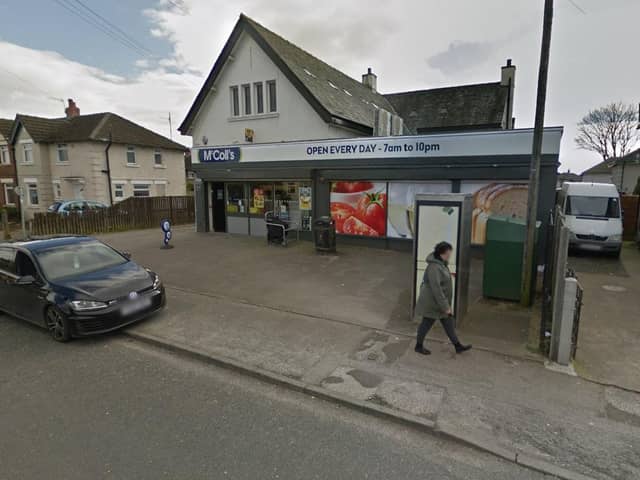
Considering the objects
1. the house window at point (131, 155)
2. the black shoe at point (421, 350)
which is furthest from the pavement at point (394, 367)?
the house window at point (131, 155)

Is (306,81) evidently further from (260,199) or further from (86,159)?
(86,159)

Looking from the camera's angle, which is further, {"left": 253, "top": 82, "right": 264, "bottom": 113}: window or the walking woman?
{"left": 253, "top": 82, "right": 264, "bottom": 113}: window

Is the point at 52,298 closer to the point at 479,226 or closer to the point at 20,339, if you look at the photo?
the point at 20,339

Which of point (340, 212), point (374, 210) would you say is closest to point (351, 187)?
point (340, 212)

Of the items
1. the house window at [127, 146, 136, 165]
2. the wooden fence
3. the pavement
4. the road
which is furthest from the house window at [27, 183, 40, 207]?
the road

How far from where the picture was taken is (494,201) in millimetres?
9836

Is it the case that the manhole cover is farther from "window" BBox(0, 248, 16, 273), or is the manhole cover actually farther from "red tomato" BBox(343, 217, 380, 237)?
"window" BBox(0, 248, 16, 273)

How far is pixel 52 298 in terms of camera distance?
5.13 metres

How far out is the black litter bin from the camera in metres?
12.2

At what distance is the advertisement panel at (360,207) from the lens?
1134cm

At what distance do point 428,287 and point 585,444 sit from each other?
204 cm

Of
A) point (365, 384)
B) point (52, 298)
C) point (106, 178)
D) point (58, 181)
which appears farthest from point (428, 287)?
point (58, 181)

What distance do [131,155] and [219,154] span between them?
1536 cm

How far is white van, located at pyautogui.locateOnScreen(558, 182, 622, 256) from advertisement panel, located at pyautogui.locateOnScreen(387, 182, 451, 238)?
4377 mm
